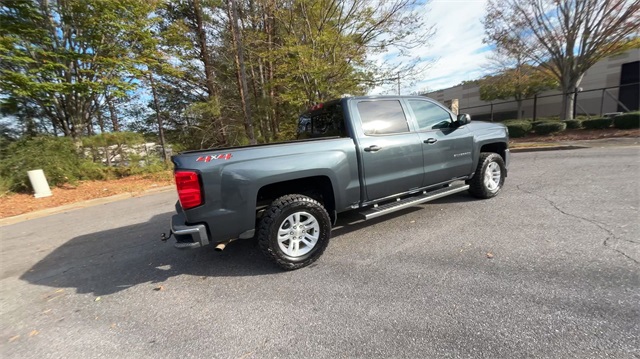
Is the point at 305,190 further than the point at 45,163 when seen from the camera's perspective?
No

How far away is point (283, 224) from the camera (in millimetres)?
3014

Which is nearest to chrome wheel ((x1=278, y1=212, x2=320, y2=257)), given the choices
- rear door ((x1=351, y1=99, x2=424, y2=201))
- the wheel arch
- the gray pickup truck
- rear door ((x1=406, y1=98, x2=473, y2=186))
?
the gray pickup truck

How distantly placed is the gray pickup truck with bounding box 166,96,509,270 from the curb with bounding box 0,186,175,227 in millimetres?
6379

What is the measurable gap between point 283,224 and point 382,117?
1972 millimetres

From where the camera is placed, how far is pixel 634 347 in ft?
5.48

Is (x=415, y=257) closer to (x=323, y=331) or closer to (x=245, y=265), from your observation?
(x=323, y=331)

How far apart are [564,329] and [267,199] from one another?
9.29 ft

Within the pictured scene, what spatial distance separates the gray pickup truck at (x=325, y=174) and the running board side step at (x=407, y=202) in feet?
0.05

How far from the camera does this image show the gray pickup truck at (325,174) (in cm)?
270

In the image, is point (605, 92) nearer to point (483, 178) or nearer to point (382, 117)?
point (483, 178)

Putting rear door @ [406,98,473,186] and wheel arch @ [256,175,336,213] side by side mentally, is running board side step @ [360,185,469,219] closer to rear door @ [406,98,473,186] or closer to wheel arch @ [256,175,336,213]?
rear door @ [406,98,473,186]

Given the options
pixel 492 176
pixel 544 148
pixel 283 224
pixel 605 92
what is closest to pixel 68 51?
pixel 283 224

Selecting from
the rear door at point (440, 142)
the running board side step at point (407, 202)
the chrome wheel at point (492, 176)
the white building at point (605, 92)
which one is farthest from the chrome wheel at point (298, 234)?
the white building at point (605, 92)

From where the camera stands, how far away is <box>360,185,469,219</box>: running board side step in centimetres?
345
